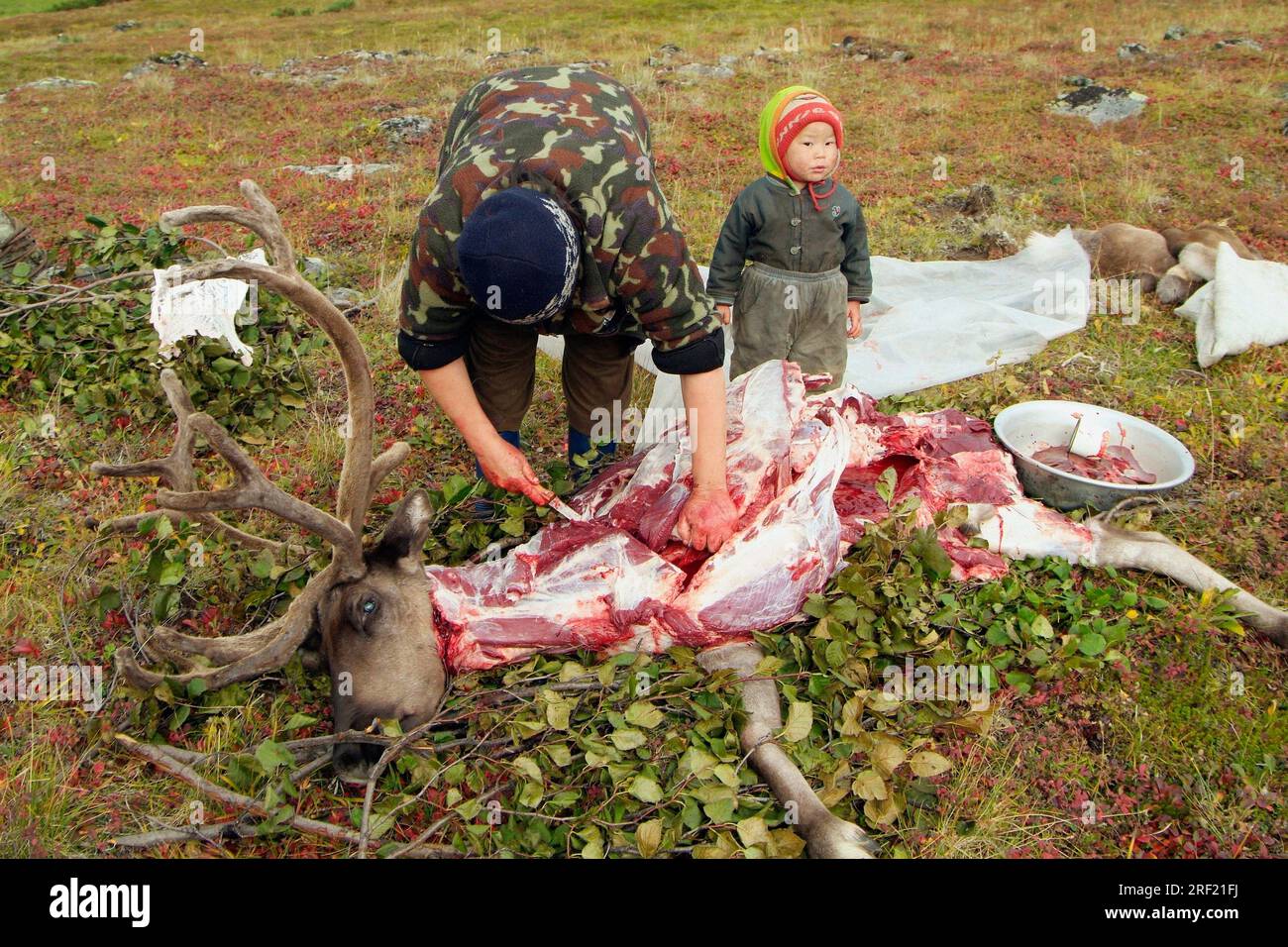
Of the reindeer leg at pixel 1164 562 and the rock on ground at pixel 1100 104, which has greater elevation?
the rock on ground at pixel 1100 104

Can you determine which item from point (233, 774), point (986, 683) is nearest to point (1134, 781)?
point (986, 683)

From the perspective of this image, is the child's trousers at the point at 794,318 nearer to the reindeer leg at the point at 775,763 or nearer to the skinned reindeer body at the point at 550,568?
the skinned reindeer body at the point at 550,568

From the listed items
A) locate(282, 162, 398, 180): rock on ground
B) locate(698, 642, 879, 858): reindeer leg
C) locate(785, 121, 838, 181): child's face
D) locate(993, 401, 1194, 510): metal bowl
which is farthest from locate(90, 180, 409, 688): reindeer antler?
locate(282, 162, 398, 180): rock on ground

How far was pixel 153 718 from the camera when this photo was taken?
9.68 feet

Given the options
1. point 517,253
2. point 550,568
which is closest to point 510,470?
point 550,568

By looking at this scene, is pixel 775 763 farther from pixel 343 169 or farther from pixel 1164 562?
pixel 343 169

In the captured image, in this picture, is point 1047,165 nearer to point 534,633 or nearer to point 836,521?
point 836,521

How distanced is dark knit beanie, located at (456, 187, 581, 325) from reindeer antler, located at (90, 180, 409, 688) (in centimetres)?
56

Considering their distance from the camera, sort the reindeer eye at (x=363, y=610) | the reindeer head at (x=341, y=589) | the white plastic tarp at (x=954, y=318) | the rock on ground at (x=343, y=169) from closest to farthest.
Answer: the reindeer head at (x=341, y=589) < the reindeer eye at (x=363, y=610) < the white plastic tarp at (x=954, y=318) < the rock on ground at (x=343, y=169)

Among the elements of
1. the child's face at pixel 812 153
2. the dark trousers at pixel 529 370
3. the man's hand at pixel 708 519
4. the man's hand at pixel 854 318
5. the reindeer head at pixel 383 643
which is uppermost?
the child's face at pixel 812 153

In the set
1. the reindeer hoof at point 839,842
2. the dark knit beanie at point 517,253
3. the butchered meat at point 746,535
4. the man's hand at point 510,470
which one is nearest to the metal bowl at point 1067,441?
the butchered meat at point 746,535

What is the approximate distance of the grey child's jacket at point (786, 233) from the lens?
4.43 meters

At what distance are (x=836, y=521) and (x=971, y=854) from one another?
1.19 m

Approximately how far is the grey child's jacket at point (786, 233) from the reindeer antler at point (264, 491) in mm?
2254
